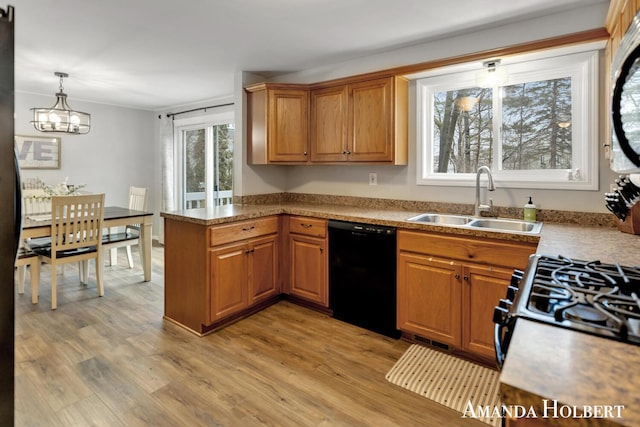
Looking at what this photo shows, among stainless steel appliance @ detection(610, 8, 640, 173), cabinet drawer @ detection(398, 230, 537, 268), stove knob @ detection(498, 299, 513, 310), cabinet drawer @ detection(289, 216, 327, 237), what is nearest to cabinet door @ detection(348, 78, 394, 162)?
cabinet drawer @ detection(289, 216, 327, 237)

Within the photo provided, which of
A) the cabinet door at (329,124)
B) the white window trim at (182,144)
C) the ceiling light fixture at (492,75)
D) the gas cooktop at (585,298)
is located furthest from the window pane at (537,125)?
the white window trim at (182,144)

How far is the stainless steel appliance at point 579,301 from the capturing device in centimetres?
76

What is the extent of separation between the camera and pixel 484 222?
8.66 feet

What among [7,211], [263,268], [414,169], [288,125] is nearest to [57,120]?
[288,125]

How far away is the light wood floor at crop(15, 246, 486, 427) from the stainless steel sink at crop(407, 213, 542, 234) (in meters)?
1.00

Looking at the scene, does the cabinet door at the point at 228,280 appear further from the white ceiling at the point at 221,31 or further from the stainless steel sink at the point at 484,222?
the white ceiling at the point at 221,31

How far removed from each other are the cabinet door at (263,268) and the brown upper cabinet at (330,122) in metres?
0.88

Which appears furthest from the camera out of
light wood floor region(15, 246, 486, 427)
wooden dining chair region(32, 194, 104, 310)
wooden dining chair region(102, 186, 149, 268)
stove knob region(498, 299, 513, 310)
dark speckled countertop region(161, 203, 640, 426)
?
wooden dining chair region(102, 186, 149, 268)

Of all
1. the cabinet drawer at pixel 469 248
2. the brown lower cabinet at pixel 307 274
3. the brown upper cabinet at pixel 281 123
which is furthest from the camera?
the brown upper cabinet at pixel 281 123

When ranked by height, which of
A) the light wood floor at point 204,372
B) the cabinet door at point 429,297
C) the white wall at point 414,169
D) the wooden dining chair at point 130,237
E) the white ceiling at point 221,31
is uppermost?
the white ceiling at point 221,31

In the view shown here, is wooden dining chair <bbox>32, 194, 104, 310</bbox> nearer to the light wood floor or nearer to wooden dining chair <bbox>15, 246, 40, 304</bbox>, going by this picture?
wooden dining chair <bbox>15, 246, 40, 304</bbox>

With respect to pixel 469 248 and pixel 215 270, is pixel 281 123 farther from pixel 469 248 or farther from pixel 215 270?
pixel 469 248

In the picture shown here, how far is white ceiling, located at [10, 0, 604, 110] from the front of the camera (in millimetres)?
2311

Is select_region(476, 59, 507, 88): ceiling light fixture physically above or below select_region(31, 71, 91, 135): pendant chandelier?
above
